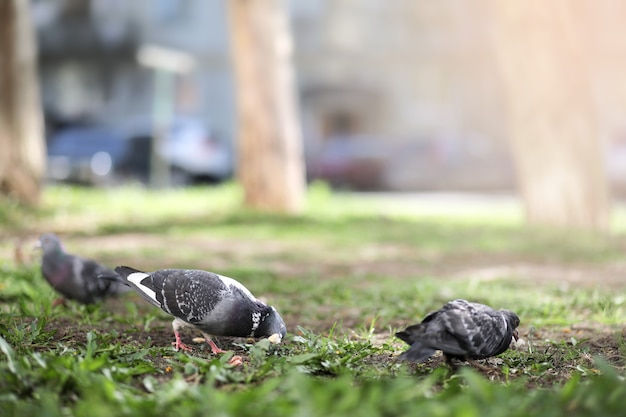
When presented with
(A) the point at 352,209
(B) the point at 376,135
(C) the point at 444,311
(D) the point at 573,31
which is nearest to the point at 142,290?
(C) the point at 444,311

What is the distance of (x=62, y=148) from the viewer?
23.0 m

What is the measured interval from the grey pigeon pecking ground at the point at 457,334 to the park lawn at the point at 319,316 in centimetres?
9

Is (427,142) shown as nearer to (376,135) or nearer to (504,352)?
(376,135)

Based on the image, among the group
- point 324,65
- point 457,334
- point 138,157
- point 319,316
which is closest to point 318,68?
point 324,65

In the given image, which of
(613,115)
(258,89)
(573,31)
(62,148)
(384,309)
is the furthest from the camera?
(613,115)

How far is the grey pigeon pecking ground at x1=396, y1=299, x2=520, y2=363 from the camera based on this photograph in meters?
3.56

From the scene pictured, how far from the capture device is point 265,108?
12547 millimetres

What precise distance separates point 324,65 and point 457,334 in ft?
100

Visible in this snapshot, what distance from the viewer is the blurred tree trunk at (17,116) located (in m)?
11.6

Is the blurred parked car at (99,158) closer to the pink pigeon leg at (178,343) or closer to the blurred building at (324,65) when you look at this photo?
the blurred building at (324,65)

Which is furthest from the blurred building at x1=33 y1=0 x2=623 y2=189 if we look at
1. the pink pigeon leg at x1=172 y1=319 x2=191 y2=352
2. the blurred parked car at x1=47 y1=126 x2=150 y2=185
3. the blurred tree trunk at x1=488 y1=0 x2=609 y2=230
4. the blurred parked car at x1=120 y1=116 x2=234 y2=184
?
the pink pigeon leg at x1=172 y1=319 x2=191 y2=352

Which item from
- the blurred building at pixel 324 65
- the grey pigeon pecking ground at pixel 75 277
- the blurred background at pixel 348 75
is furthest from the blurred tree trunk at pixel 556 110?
the blurred building at pixel 324 65

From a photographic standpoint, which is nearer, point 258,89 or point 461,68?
point 258,89

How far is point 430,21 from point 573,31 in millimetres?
24156
